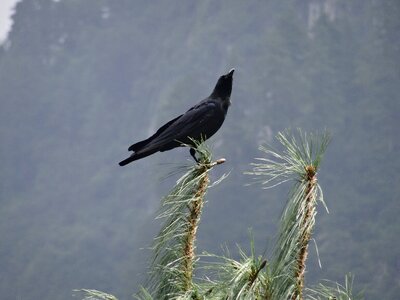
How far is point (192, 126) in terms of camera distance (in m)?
5.59

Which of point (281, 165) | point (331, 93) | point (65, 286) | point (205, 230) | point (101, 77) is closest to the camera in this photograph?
point (281, 165)

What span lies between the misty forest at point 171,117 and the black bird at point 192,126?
40369 millimetres

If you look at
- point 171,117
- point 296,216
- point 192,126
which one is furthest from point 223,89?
point 171,117

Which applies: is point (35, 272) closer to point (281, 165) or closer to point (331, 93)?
point (331, 93)

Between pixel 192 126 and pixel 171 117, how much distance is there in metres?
72.9

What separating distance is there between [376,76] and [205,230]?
2312 cm

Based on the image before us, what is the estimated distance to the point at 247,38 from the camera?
93438 mm

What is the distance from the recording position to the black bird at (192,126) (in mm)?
5312

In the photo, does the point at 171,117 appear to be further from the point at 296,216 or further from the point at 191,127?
the point at 296,216

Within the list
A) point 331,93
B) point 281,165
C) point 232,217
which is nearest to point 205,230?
point 232,217

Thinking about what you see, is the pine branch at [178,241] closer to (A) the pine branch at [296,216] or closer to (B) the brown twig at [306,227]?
(A) the pine branch at [296,216]

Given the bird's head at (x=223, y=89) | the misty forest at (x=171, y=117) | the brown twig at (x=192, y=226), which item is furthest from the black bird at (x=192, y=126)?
the misty forest at (x=171, y=117)

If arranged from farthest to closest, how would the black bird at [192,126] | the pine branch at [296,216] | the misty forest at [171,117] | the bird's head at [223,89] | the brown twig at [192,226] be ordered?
1. the misty forest at [171,117]
2. the bird's head at [223,89]
3. the black bird at [192,126]
4. the brown twig at [192,226]
5. the pine branch at [296,216]

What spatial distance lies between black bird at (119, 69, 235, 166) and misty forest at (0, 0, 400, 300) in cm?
4037
